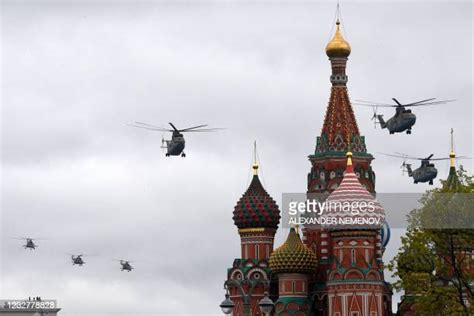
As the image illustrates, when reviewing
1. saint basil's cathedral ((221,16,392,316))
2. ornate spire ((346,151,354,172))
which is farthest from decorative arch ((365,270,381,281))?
ornate spire ((346,151,354,172))

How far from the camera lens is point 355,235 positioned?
126 meters

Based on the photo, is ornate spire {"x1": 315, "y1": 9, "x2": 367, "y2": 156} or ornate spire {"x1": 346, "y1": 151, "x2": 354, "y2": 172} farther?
ornate spire {"x1": 315, "y1": 9, "x2": 367, "y2": 156}

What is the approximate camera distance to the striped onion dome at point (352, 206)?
4953 inches

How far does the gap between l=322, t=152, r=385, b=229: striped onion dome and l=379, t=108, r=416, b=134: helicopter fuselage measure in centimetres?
450

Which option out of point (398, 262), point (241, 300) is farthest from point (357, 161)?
point (398, 262)

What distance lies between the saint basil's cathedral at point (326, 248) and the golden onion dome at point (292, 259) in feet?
0.23

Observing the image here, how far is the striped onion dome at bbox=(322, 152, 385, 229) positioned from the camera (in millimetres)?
125812

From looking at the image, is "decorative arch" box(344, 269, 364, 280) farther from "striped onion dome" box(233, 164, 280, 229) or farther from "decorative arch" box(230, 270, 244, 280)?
"striped onion dome" box(233, 164, 280, 229)

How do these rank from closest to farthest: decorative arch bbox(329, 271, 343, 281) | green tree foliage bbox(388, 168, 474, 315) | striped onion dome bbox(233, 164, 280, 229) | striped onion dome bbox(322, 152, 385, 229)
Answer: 1. green tree foliage bbox(388, 168, 474, 315)
2. decorative arch bbox(329, 271, 343, 281)
3. striped onion dome bbox(322, 152, 385, 229)
4. striped onion dome bbox(233, 164, 280, 229)

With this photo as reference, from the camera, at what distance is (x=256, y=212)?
134375 millimetres

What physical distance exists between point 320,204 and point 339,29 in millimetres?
13823

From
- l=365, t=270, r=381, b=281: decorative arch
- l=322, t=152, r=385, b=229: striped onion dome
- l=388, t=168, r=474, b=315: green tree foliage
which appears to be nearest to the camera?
l=388, t=168, r=474, b=315: green tree foliage

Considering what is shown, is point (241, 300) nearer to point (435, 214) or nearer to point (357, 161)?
point (357, 161)

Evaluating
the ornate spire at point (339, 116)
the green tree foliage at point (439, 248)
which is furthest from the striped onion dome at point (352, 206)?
the green tree foliage at point (439, 248)
